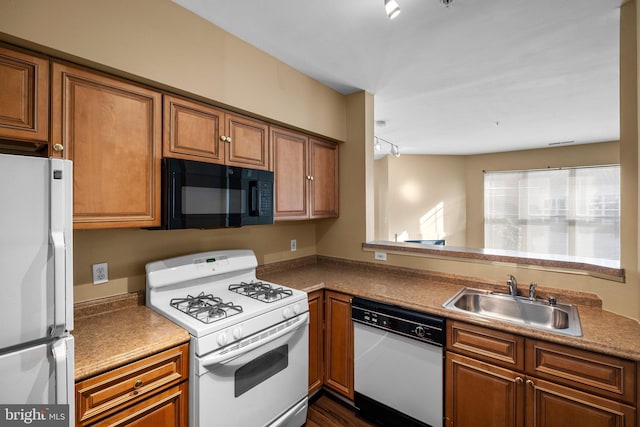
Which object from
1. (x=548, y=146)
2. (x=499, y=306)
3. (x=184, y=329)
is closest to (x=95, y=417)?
(x=184, y=329)

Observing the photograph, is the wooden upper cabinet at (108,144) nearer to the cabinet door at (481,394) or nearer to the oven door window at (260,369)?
the oven door window at (260,369)

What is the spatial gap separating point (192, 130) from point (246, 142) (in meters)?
0.39

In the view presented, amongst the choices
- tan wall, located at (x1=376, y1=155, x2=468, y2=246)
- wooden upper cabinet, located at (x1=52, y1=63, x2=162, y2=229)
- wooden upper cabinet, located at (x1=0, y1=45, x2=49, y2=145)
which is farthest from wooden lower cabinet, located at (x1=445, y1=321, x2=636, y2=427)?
tan wall, located at (x1=376, y1=155, x2=468, y2=246)

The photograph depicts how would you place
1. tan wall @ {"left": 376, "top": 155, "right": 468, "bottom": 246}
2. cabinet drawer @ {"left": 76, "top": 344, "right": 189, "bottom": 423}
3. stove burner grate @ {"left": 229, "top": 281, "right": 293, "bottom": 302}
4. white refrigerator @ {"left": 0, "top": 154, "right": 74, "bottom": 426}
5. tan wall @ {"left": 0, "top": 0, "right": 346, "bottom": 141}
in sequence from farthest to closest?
tan wall @ {"left": 376, "top": 155, "right": 468, "bottom": 246}, stove burner grate @ {"left": 229, "top": 281, "right": 293, "bottom": 302}, tan wall @ {"left": 0, "top": 0, "right": 346, "bottom": 141}, cabinet drawer @ {"left": 76, "top": 344, "right": 189, "bottom": 423}, white refrigerator @ {"left": 0, "top": 154, "right": 74, "bottom": 426}

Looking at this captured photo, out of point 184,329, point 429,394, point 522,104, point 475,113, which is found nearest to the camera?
point 184,329

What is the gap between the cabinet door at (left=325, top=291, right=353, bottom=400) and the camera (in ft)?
6.89

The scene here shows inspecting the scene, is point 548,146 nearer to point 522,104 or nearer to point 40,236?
point 522,104

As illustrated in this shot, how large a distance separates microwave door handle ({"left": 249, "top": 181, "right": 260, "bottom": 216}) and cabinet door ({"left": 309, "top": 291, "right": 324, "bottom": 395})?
0.72 meters

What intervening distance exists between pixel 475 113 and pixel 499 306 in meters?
2.37

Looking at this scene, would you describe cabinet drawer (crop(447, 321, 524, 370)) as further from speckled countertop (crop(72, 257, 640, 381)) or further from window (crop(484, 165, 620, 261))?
window (crop(484, 165, 620, 261))

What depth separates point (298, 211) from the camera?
2443 mm

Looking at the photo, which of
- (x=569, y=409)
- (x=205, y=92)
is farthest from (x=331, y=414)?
(x=205, y=92)

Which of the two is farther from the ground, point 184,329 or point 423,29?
point 423,29

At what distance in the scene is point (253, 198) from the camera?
6.44 ft
